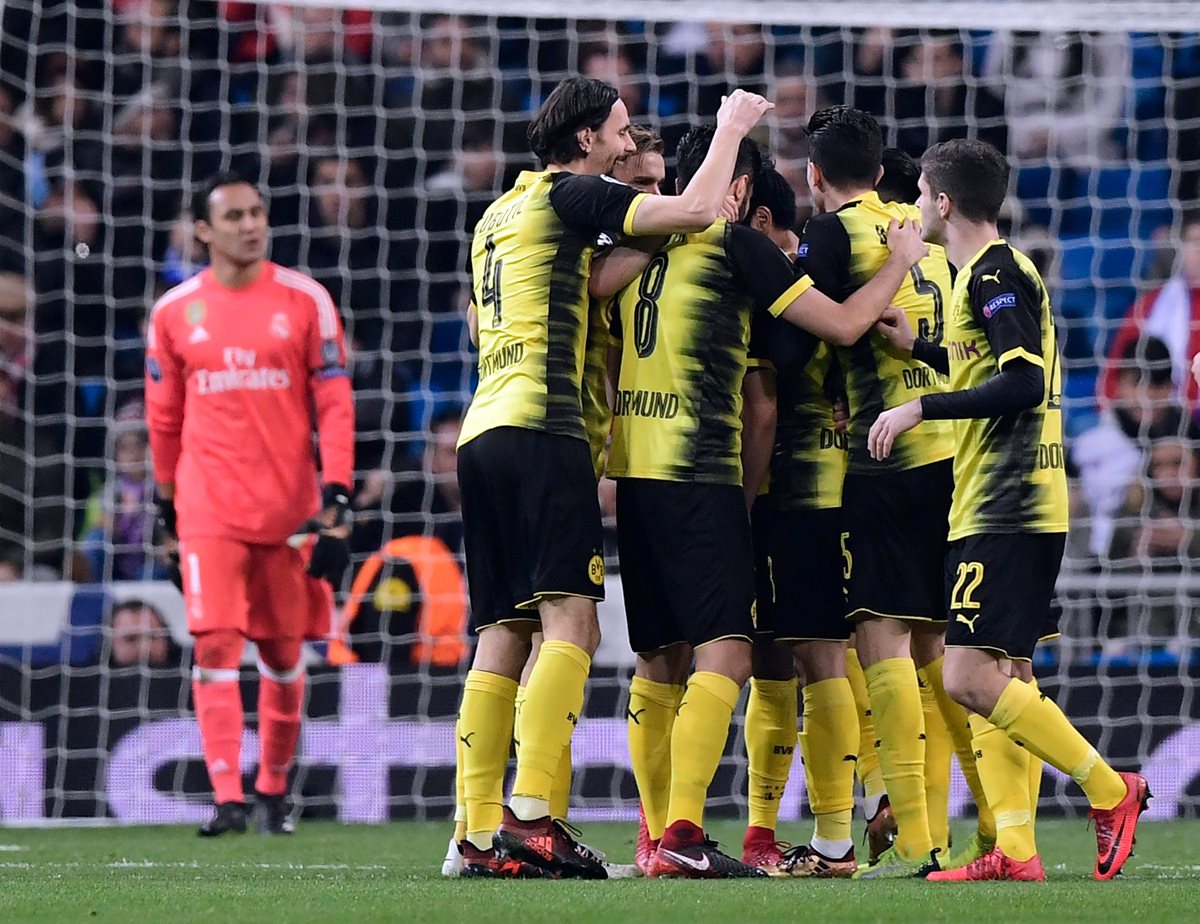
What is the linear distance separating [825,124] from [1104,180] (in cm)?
590

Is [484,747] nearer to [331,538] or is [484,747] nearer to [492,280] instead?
[492,280]

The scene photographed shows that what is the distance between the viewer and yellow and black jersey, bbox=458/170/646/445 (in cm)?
482

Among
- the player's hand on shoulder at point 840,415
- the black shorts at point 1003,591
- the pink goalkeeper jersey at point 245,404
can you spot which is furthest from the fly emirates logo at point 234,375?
the black shorts at point 1003,591

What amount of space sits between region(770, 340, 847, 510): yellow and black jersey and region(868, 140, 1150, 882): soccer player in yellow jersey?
0.48 meters

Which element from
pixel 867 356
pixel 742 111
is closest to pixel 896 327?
pixel 867 356

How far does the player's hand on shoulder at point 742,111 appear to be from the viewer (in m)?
4.86

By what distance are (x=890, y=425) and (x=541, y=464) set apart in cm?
84

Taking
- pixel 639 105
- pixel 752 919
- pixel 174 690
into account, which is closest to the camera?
pixel 752 919

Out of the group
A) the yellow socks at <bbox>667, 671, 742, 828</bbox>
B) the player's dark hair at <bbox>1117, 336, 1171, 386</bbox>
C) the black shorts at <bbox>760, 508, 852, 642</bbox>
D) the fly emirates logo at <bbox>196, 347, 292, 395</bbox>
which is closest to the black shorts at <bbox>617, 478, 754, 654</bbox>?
the yellow socks at <bbox>667, 671, 742, 828</bbox>

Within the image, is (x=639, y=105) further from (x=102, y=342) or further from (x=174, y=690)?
(x=174, y=690)

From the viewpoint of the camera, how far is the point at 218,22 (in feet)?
34.4

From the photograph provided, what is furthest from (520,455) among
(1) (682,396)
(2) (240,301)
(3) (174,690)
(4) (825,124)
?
(3) (174,690)

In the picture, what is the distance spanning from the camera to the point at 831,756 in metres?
5.24

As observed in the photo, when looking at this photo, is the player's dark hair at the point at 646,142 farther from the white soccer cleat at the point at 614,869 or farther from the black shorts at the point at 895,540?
the white soccer cleat at the point at 614,869
